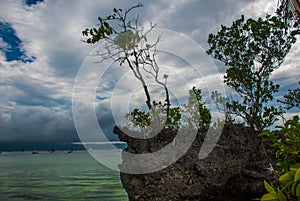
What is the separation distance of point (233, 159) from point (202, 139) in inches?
29.8

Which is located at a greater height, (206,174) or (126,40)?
(126,40)

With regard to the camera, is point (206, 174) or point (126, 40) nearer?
point (206, 174)

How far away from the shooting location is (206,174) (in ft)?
17.0

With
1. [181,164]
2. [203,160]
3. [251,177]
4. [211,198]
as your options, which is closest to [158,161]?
[181,164]

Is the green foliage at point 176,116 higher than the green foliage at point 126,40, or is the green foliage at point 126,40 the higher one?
the green foliage at point 126,40

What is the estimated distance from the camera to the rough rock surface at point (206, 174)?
16.7 feet

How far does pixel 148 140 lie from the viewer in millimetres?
5625

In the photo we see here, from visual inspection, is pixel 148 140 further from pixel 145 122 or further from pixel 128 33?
pixel 128 33

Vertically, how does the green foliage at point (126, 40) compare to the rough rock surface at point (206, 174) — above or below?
above

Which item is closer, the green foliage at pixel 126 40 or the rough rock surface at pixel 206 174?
the rough rock surface at pixel 206 174

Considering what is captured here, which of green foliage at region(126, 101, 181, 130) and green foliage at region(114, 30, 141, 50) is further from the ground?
green foliage at region(114, 30, 141, 50)

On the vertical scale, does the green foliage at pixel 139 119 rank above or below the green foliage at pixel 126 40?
below

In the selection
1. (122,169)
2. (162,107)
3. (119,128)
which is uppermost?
(162,107)

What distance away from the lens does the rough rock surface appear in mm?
5094
